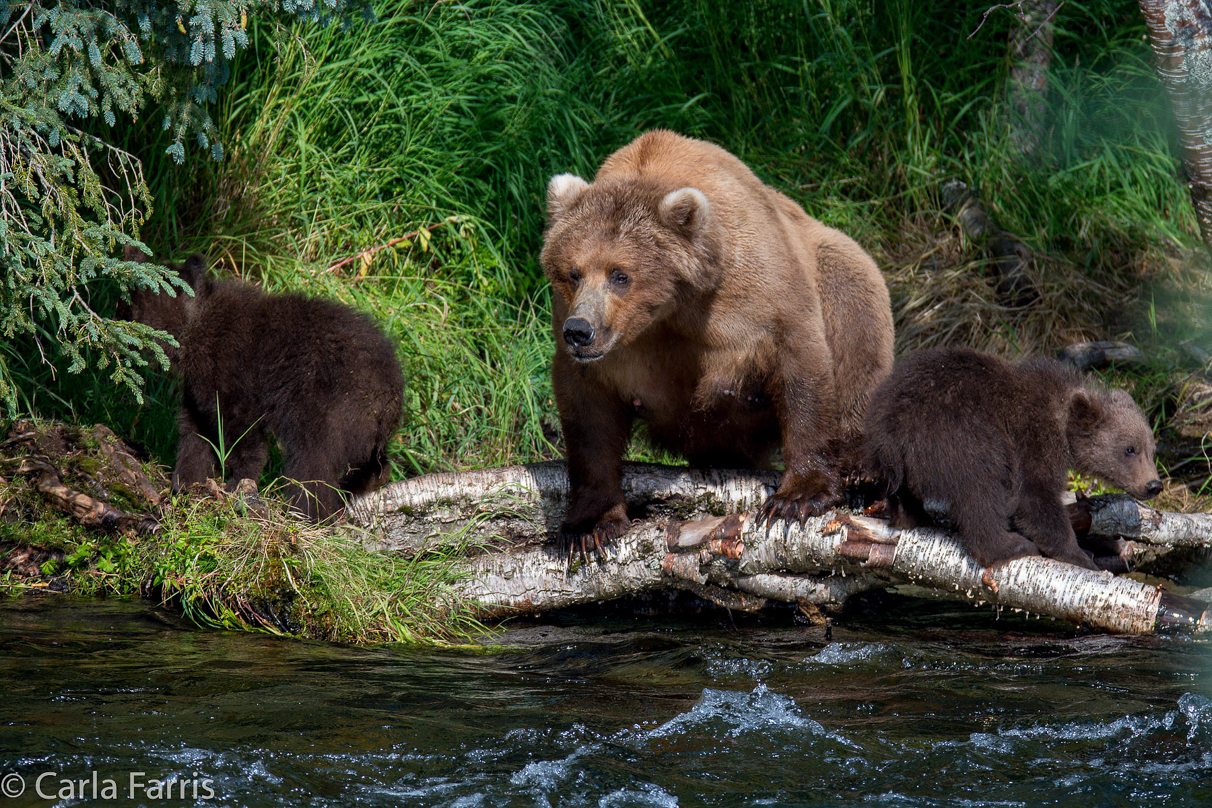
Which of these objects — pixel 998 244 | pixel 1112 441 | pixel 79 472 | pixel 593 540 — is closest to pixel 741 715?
pixel 593 540

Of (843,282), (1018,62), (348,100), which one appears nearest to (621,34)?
(348,100)

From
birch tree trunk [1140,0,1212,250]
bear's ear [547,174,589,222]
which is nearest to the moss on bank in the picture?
bear's ear [547,174,589,222]

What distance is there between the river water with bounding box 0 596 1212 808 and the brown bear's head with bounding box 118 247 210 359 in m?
1.72

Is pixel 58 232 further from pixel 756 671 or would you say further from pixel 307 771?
pixel 756 671

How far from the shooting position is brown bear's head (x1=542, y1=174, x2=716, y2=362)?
481 centimetres

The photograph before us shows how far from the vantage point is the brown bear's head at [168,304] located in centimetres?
605

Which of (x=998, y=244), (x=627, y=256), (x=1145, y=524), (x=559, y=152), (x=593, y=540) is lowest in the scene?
(x=593, y=540)

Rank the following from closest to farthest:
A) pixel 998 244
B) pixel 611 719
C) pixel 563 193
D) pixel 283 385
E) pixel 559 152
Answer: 1. pixel 611 719
2. pixel 563 193
3. pixel 283 385
4. pixel 998 244
5. pixel 559 152

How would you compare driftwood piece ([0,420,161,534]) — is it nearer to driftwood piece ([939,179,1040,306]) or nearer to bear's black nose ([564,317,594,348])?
bear's black nose ([564,317,594,348])

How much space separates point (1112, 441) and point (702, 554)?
193 centimetres

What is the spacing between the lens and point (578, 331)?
4.62m

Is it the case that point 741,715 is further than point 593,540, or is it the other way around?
point 593,540

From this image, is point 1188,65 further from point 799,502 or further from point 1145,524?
point 799,502

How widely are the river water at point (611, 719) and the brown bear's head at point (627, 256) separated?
1404 millimetres
